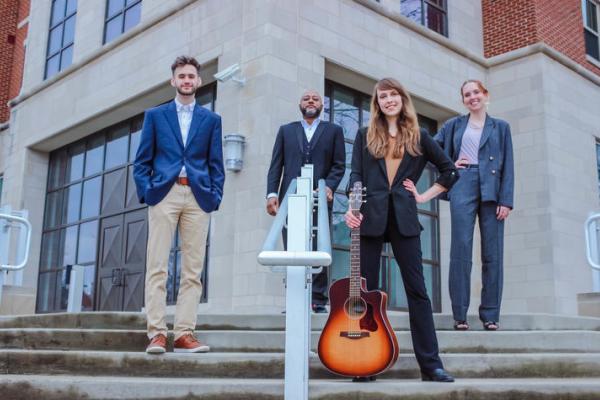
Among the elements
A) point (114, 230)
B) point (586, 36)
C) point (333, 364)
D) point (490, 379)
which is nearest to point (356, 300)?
point (333, 364)

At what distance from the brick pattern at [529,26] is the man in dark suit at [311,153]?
7.43 m

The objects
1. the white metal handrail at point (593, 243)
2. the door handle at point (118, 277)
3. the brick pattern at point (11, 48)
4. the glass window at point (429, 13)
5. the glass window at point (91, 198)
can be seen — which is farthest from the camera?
the brick pattern at point (11, 48)

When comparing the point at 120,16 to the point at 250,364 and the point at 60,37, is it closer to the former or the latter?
the point at 60,37

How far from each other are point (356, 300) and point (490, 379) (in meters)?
1.17

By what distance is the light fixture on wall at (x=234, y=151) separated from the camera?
930cm

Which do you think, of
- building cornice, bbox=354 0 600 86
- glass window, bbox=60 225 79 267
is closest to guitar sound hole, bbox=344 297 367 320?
building cornice, bbox=354 0 600 86

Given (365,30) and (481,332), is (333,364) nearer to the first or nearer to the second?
(481,332)

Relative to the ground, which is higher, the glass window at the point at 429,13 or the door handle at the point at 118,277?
the glass window at the point at 429,13

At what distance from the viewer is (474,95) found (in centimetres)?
583

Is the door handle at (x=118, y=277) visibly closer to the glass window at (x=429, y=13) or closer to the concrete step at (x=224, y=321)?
the concrete step at (x=224, y=321)

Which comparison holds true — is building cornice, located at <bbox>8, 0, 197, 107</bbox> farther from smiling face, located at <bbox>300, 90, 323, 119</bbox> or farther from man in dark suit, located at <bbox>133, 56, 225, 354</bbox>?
man in dark suit, located at <bbox>133, 56, 225, 354</bbox>

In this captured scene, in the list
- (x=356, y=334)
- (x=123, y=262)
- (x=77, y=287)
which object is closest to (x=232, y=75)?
(x=123, y=262)

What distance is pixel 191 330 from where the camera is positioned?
196 inches

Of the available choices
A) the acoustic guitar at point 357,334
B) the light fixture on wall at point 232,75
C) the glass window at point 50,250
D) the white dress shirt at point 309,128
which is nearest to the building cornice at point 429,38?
the light fixture on wall at point 232,75
